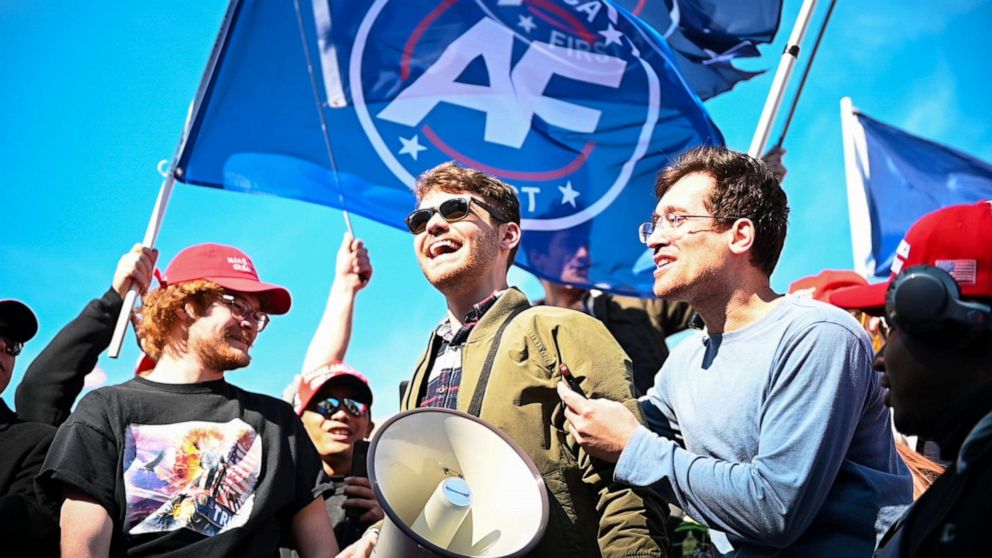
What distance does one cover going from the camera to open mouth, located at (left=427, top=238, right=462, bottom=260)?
13.4 feet

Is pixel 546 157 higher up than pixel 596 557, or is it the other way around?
pixel 546 157

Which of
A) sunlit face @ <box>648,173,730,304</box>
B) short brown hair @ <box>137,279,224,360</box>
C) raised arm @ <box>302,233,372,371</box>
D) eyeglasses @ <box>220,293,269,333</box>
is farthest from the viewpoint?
raised arm @ <box>302,233,372,371</box>

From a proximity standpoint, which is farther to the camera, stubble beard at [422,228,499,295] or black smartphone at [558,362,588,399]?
stubble beard at [422,228,499,295]

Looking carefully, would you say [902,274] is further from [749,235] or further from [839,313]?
[749,235]

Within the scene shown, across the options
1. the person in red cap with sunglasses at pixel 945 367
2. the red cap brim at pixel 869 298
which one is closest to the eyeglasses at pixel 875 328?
the red cap brim at pixel 869 298

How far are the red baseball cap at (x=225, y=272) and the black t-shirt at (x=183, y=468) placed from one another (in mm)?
486

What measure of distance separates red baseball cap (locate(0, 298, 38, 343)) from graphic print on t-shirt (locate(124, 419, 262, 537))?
1059mm

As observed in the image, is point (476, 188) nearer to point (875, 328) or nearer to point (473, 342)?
point (473, 342)

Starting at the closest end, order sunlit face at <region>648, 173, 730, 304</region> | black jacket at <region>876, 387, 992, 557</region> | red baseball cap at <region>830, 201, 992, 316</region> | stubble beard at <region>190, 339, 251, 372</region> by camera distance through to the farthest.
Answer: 1. black jacket at <region>876, 387, 992, 557</region>
2. red baseball cap at <region>830, 201, 992, 316</region>
3. sunlit face at <region>648, 173, 730, 304</region>
4. stubble beard at <region>190, 339, 251, 372</region>

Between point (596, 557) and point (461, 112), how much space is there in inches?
155

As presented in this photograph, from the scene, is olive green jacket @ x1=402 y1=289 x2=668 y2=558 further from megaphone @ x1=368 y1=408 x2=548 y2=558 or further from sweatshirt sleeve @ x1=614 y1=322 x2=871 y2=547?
sweatshirt sleeve @ x1=614 y1=322 x2=871 y2=547

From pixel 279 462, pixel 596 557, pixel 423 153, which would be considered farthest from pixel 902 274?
pixel 423 153

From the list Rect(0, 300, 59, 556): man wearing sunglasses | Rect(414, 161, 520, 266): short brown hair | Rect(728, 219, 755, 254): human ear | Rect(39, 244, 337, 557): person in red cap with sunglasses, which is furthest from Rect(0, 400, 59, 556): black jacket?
Rect(728, 219, 755, 254): human ear

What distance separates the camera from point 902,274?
233 centimetres
